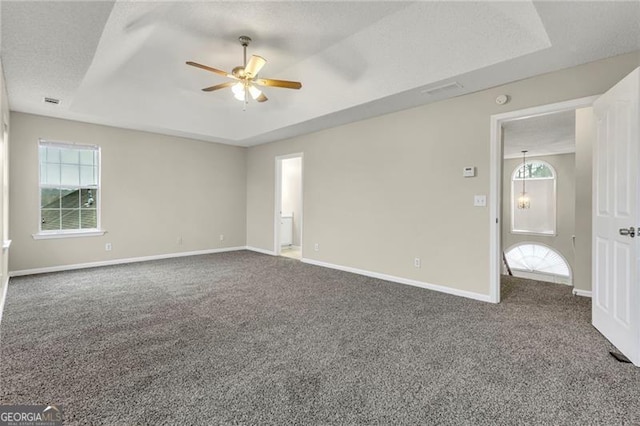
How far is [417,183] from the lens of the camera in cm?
411

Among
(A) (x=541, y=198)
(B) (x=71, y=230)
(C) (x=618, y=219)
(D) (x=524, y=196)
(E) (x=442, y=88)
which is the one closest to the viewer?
(C) (x=618, y=219)

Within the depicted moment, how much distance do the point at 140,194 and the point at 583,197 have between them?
22.9 ft

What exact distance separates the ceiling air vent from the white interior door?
49.2 inches

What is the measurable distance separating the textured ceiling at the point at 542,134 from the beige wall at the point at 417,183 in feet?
3.18

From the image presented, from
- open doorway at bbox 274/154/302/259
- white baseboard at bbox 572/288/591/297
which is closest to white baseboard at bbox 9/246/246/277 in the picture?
open doorway at bbox 274/154/302/259

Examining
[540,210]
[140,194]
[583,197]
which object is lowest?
[540,210]

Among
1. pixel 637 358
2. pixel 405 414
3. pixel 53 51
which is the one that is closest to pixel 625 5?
pixel 637 358

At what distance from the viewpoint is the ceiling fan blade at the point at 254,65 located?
9.46ft

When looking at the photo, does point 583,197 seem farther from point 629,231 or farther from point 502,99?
point 629,231

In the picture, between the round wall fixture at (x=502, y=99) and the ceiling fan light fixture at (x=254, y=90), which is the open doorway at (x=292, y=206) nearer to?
the ceiling fan light fixture at (x=254, y=90)

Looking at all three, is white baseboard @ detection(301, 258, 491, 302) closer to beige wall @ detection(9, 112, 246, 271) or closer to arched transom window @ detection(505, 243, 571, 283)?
beige wall @ detection(9, 112, 246, 271)

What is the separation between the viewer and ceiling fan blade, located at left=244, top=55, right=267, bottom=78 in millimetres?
2884

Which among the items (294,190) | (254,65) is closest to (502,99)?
(254,65)

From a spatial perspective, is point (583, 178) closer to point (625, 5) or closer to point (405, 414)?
point (625, 5)
